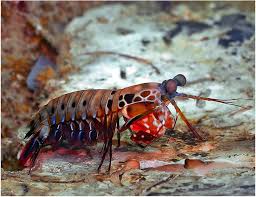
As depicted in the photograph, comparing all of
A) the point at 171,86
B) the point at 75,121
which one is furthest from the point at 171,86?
the point at 75,121

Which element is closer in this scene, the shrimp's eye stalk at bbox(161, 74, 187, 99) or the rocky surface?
the rocky surface

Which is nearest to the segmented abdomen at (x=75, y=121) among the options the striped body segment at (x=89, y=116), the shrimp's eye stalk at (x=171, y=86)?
the striped body segment at (x=89, y=116)

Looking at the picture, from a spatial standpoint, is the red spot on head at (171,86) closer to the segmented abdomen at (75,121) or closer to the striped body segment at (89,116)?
the striped body segment at (89,116)

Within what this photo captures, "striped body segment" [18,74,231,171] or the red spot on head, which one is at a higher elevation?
the red spot on head

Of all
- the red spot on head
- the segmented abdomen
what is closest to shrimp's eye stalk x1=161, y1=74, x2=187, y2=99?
the red spot on head

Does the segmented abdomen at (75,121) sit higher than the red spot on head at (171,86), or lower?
lower

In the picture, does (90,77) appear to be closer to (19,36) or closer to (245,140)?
(19,36)

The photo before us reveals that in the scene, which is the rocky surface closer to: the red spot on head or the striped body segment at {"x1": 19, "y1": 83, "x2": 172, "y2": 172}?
the striped body segment at {"x1": 19, "y1": 83, "x2": 172, "y2": 172}

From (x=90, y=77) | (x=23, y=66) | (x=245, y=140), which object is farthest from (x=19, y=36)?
(x=245, y=140)

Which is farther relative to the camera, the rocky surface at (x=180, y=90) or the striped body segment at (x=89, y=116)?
the striped body segment at (x=89, y=116)
